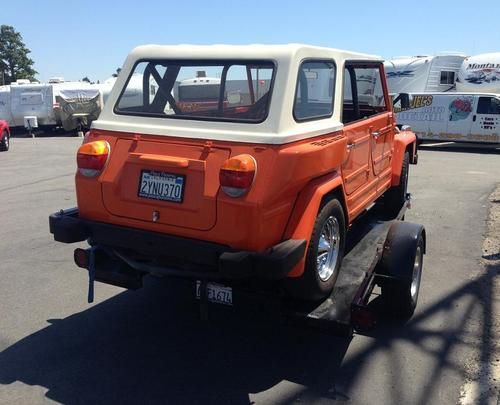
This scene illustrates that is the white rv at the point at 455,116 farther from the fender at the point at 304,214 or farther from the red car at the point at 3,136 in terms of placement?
the fender at the point at 304,214

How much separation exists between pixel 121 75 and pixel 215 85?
0.83 meters

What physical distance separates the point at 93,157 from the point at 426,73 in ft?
65.9

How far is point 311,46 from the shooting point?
376 centimetres

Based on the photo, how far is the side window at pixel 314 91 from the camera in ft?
12.0

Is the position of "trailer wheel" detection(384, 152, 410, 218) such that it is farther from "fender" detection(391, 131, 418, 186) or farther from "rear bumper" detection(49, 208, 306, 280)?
"rear bumper" detection(49, 208, 306, 280)

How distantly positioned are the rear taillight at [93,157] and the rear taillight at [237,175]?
3.23ft

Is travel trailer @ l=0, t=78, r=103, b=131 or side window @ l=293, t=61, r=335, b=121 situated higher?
side window @ l=293, t=61, r=335, b=121

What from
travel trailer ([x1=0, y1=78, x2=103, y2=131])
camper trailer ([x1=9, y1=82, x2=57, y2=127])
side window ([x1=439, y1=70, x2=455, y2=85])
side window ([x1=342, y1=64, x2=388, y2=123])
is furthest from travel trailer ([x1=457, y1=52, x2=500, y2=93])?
camper trailer ([x1=9, y1=82, x2=57, y2=127])

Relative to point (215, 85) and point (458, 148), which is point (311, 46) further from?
point (458, 148)

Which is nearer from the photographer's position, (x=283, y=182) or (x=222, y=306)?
(x=283, y=182)

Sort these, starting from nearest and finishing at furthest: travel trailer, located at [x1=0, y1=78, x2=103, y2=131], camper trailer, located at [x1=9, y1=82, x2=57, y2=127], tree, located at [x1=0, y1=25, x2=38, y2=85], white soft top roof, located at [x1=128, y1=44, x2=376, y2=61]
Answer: white soft top roof, located at [x1=128, y1=44, x2=376, y2=61] → travel trailer, located at [x1=0, y1=78, x2=103, y2=131] → camper trailer, located at [x1=9, y1=82, x2=57, y2=127] → tree, located at [x1=0, y1=25, x2=38, y2=85]

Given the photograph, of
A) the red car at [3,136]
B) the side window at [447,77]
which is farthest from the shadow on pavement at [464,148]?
the red car at [3,136]

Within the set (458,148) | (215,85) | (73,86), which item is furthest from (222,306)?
(73,86)

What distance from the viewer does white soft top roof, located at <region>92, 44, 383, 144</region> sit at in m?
3.38
